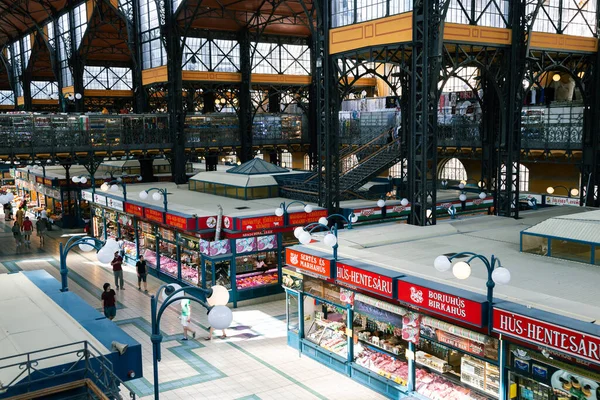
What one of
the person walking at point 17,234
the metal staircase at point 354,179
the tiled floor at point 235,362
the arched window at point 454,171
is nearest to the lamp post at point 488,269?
the tiled floor at point 235,362

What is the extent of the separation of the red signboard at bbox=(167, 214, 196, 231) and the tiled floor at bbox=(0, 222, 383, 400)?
124 inches

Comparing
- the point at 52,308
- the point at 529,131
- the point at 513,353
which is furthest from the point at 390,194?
the point at 52,308

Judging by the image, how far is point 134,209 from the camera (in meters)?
28.5

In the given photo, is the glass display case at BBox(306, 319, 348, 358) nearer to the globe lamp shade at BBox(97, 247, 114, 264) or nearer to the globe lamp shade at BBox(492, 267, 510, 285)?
the globe lamp shade at BBox(492, 267, 510, 285)

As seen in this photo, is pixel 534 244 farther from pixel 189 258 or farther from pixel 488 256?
pixel 189 258

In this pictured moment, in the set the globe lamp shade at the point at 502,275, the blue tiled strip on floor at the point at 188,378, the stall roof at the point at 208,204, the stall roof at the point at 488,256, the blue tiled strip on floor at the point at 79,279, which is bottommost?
the blue tiled strip on floor at the point at 188,378

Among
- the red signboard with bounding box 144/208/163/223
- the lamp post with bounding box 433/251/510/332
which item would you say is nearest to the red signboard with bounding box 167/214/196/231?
the red signboard with bounding box 144/208/163/223

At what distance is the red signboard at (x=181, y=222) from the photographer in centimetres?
2298

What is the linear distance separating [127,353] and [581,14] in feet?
84.6

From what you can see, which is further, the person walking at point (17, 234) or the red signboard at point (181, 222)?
the person walking at point (17, 234)

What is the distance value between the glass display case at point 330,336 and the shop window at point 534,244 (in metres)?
5.58

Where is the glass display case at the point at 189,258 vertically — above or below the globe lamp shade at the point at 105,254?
below

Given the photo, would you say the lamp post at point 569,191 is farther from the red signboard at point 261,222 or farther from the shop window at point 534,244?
the red signboard at point 261,222

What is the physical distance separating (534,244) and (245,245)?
10949mm
